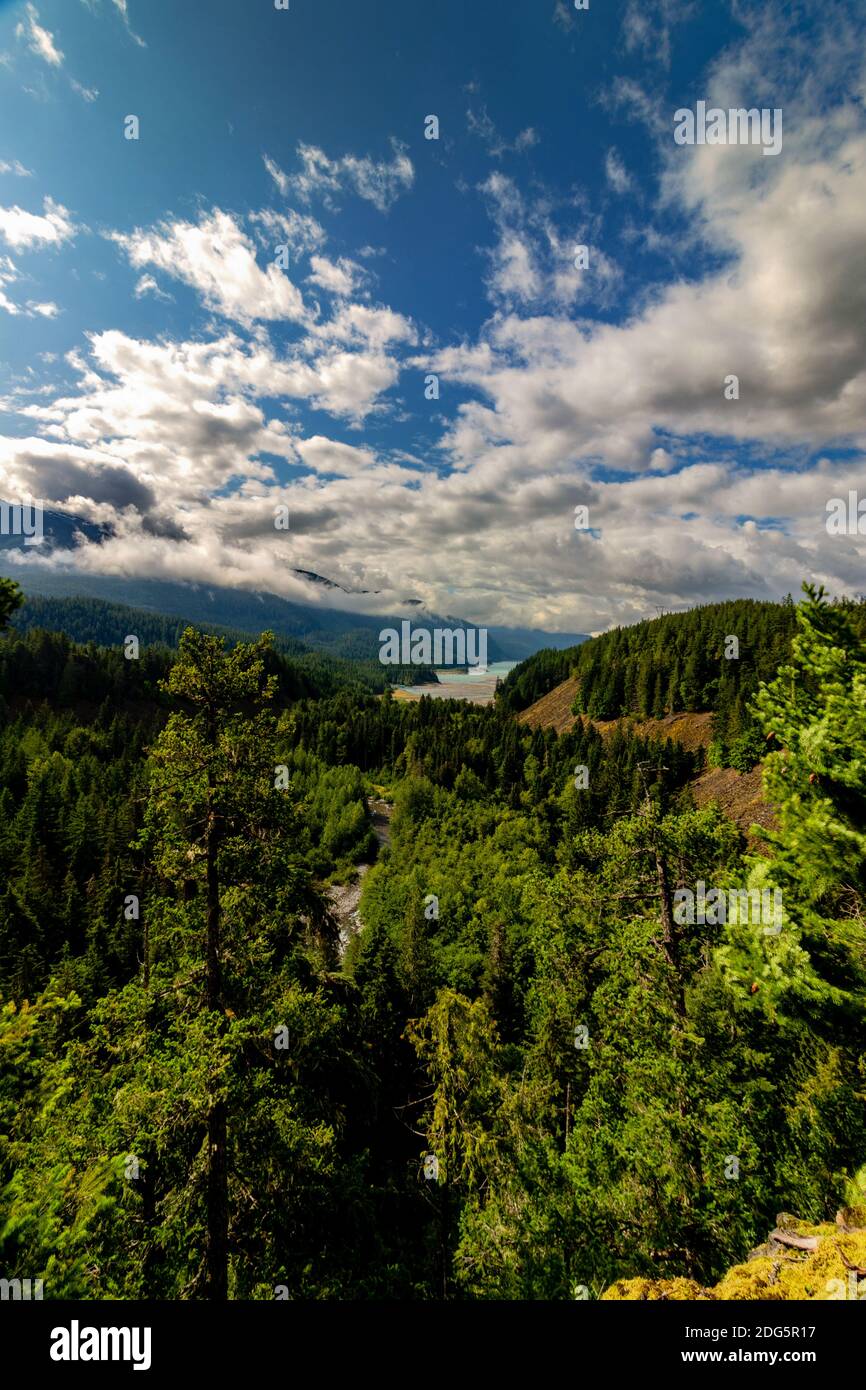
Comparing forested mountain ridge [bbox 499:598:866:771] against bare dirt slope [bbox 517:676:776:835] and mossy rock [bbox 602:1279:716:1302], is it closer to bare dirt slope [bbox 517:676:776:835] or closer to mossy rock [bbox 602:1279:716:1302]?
bare dirt slope [bbox 517:676:776:835]

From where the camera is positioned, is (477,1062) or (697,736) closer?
(477,1062)

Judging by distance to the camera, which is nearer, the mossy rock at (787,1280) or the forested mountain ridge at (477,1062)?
the mossy rock at (787,1280)

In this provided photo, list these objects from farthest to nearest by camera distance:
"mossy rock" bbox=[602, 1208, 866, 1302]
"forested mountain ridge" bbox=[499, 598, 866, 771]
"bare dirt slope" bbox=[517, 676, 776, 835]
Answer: "forested mountain ridge" bbox=[499, 598, 866, 771] < "bare dirt slope" bbox=[517, 676, 776, 835] < "mossy rock" bbox=[602, 1208, 866, 1302]

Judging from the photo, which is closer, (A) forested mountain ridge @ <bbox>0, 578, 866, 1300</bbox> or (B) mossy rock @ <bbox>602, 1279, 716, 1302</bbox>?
(B) mossy rock @ <bbox>602, 1279, 716, 1302</bbox>

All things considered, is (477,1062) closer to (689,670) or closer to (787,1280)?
(787,1280)

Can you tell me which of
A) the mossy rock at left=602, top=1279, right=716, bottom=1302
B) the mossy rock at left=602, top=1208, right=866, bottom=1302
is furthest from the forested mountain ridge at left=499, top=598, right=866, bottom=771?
the mossy rock at left=602, top=1279, right=716, bottom=1302

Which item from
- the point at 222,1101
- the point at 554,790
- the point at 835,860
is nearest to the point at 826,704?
the point at 835,860

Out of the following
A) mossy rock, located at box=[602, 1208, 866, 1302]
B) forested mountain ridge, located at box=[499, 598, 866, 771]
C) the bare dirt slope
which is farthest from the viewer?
forested mountain ridge, located at box=[499, 598, 866, 771]

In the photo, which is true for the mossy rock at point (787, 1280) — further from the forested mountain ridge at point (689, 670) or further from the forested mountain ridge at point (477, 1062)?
the forested mountain ridge at point (689, 670)

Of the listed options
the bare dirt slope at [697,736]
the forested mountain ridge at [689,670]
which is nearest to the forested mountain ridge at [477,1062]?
the bare dirt slope at [697,736]

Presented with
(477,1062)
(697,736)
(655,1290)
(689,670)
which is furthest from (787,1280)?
(689,670)
